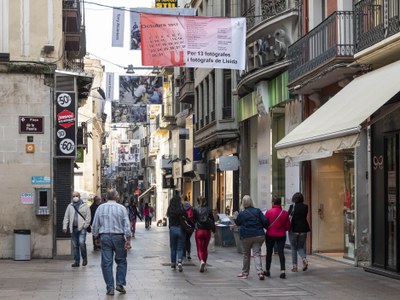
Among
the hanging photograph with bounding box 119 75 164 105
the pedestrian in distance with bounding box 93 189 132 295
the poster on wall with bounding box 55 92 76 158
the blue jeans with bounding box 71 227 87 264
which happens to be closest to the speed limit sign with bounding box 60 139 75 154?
the poster on wall with bounding box 55 92 76 158

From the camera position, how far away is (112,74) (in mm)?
36344

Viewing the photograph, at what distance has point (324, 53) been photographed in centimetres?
1961

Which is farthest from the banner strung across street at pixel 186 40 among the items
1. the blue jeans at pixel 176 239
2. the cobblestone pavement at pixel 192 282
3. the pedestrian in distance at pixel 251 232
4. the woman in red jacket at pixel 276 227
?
the cobblestone pavement at pixel 192 282

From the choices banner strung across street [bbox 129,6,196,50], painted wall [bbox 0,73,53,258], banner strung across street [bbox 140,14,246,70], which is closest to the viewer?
banner strung across street [bbox 140,14,246,70]

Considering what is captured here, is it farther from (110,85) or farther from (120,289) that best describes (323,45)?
(110,85)

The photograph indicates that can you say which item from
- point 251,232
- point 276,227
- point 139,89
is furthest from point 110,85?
point 251,232

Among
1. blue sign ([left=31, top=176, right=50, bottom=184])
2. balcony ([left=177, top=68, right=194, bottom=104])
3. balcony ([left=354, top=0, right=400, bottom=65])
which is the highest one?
balcony ([left=177, top=68, right=194, bottom=104])

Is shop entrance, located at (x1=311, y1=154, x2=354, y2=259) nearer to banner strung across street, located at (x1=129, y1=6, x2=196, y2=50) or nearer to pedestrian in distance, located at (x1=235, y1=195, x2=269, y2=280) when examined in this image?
banner strung across street, located at (x1=129, y1=6, x2=196, y2=50)

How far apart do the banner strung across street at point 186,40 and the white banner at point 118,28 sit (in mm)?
1382

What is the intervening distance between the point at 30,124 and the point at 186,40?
5202 millimetres

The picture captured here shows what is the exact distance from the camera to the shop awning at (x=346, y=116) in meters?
13.9

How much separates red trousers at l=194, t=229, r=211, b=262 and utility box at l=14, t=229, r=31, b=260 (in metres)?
5.13

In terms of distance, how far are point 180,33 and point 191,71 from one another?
2577 centimetres

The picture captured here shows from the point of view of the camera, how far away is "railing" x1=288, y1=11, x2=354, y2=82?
18.6 m
